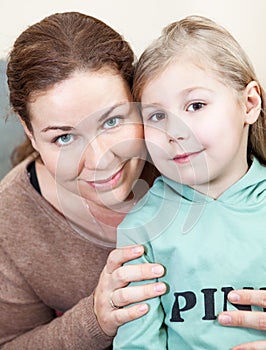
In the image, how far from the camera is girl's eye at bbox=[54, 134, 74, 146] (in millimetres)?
1292

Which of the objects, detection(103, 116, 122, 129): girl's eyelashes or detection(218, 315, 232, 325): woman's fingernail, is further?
detection(103, 116, 122, 129): girl's eyelashes

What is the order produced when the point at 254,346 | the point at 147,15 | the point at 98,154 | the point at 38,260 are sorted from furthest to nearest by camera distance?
the point at 147,15, the point at 38,260, the point at 98,154, the point at 254,346

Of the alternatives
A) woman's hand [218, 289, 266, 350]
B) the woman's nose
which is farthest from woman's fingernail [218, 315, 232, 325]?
the woman's nose

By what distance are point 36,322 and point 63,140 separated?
1.75ft

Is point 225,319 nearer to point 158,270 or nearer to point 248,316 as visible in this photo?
point 248,316

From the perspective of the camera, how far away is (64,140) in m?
1.30

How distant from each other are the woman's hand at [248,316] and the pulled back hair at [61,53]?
44 cm

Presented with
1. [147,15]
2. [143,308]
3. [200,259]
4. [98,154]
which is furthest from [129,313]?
[147,15]

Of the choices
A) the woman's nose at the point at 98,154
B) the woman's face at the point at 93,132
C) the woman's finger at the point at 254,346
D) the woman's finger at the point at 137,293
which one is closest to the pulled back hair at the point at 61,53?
the woman's face at the point at 93,132

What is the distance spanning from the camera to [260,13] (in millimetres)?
1710

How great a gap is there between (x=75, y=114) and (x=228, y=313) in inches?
17.3

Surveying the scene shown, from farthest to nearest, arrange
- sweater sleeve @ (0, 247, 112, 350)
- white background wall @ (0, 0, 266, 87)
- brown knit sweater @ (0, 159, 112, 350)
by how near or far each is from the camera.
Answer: white background wall @ (0, 0, 266, 87) < brown knit sweater @ (0, 159, 112, 350) < sweater sleeve @ (0, 247, 112, 350)

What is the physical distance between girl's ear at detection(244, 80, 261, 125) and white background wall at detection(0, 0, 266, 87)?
0.47 meters

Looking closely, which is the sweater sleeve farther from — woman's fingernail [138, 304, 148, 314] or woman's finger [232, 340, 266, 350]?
woman's finger [232, 340, 266, 350]
